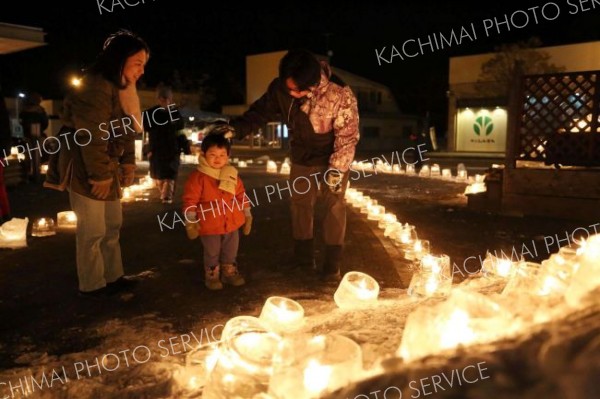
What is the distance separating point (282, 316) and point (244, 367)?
852mm

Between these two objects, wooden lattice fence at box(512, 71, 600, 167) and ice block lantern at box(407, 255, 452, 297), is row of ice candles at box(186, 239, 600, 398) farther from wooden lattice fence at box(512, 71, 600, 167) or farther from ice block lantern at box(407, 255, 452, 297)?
wooden lattice fence at box(512, 71, 600, 167)

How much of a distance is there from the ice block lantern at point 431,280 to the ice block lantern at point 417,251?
857mm

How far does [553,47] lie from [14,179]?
26.7 metres

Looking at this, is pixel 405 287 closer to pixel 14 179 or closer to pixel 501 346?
pixel 501 346

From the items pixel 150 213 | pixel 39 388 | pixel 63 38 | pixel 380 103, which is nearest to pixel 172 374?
pixel 39 388

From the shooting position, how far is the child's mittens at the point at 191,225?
3951mm

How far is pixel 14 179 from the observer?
10562mm

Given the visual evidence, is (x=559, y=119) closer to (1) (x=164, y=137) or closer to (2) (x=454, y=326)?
(1) (x=164, y=137)

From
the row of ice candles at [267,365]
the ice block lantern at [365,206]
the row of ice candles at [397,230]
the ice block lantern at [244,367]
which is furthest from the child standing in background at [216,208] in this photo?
the ice block lantern at [365,206]

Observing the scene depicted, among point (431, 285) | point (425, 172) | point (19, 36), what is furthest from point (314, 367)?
point (425, 172)

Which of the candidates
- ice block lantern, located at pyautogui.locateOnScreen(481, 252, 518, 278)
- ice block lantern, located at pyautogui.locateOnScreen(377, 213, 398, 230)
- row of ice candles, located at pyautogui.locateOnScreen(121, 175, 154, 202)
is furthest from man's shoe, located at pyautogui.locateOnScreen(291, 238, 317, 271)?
row of ice candles, located at pyautogui.locateOnScreen(121, 175, 154, 202)

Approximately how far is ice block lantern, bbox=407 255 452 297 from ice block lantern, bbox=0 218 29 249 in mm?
3912

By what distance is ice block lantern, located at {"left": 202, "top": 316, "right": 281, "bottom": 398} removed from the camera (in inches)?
89.7

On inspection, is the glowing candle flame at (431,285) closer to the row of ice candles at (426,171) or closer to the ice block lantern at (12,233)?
the ice block lantern at (12,233)
